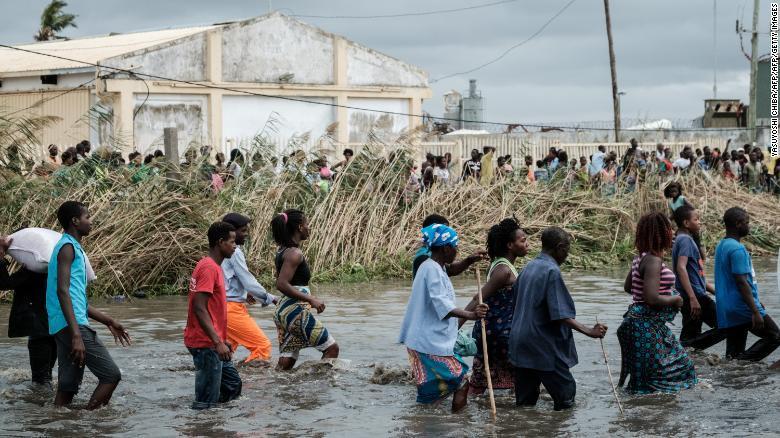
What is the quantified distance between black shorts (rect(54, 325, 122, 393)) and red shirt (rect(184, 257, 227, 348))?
1.86 feet

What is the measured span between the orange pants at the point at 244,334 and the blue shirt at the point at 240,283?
0.09 m

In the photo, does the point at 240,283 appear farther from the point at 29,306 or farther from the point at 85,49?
the point at 85,49

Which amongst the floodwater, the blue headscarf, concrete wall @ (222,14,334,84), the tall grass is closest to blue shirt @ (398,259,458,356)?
the blue headscarf

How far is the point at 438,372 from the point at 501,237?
3.66 ft

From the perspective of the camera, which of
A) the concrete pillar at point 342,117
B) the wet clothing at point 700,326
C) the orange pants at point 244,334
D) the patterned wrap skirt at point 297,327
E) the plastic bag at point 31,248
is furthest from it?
the concrete pillar at point 342,117

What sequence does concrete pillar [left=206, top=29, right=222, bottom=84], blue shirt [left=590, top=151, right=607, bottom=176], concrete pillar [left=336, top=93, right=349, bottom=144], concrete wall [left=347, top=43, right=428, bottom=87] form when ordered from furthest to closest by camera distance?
concrete wall [left=347, top=43, right=428, bottom=87]
concrete pillar [left=336, top=93, right=349, bottom=144]
concrete pillar [left=206, top=29, right=222, bottom=84]
blue shirt [left=590, top=151, right=607, bottom=176]

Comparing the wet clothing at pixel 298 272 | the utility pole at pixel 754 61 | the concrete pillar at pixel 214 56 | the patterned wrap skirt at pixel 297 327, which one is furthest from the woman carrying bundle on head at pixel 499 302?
the utility pole at pixel 754 61

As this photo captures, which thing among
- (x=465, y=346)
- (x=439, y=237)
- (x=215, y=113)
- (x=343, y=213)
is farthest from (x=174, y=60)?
(x=439, y=237)

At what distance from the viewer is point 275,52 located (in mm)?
31484

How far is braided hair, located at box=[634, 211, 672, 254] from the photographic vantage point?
27.2 feet

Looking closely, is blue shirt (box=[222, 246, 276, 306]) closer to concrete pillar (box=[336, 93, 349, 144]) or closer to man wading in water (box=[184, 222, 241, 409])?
man wading in water (box=[184, 222, 241, 409])

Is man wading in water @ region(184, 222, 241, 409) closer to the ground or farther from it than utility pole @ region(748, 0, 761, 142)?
closer to the ground

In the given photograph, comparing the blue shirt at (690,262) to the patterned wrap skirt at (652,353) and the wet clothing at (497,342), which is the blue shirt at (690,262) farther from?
the wet clothing at (497,342)

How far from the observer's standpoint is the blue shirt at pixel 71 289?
25.2 ft
